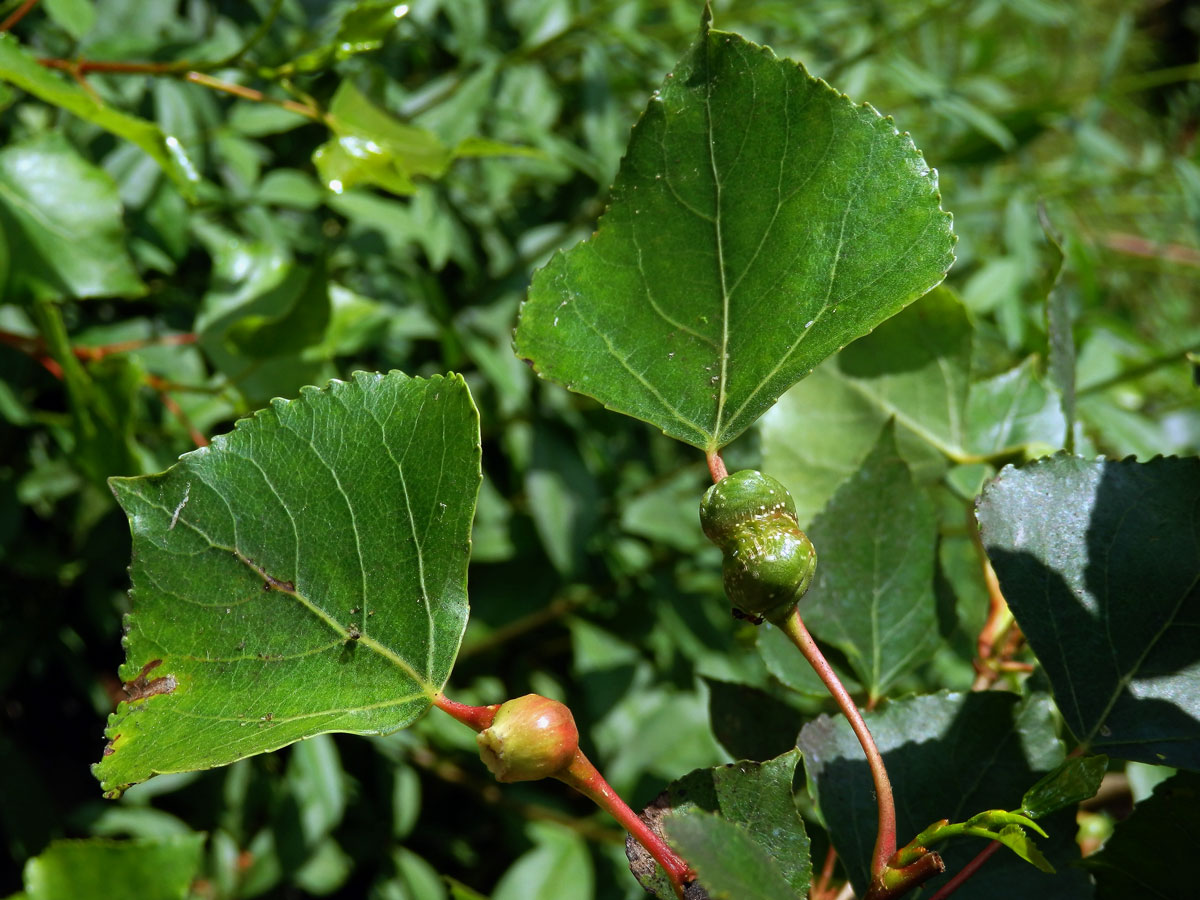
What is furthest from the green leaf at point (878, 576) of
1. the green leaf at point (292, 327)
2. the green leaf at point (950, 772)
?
the green leaf at point (292, 327)

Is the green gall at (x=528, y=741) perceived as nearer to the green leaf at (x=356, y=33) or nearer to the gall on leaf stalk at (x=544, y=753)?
the gall on leaf stalk at (x=544, y=753)

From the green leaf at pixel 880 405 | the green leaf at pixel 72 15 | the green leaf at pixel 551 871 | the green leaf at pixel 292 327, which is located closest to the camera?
the green leaf at pixel 880 405

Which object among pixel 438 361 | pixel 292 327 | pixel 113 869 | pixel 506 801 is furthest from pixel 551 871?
pixel 113 869

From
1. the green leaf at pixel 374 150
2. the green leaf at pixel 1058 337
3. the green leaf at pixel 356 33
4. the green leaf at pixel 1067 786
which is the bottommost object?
the green leaf at pixel 1067 786

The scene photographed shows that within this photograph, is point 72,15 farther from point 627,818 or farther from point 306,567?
point 627,818

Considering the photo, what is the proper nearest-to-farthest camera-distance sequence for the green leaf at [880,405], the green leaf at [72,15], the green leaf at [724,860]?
the green leaf at [724,860] < the green leaf at [880,405] < the green leaf at [72,15]

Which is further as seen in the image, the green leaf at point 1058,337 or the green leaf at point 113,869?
the green leaf at point 1058,337

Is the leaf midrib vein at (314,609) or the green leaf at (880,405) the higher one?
the leaf midrib vein at (314,609)
